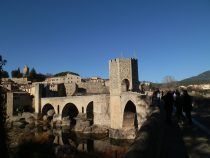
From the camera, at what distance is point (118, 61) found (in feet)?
117

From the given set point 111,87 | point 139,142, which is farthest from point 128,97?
point 139,142

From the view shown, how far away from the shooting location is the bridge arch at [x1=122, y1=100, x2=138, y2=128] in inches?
1422

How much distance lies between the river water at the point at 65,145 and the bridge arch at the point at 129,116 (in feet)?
9.66

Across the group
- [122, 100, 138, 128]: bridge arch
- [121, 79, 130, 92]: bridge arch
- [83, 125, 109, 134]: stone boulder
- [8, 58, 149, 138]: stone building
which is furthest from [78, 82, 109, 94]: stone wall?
[121, 79, 130, 92]: bridge arch

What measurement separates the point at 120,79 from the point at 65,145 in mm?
13287

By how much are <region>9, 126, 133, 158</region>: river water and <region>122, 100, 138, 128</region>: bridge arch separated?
2.94 metres

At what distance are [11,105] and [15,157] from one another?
133ft

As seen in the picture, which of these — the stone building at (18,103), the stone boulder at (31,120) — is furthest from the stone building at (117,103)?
the stone building at (18,103)

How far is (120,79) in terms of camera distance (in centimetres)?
3572

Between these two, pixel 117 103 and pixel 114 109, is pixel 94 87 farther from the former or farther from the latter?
pixel 117 103

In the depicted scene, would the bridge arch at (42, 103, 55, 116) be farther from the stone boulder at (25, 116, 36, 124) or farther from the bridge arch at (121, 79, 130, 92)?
the bridge arch at (121, 79, 130, 92)

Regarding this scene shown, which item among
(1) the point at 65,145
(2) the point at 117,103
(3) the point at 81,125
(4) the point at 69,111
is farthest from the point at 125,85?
(4) the point at 69,111

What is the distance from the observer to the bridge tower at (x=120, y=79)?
1407 inches

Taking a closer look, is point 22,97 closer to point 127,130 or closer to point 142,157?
point 127,130
